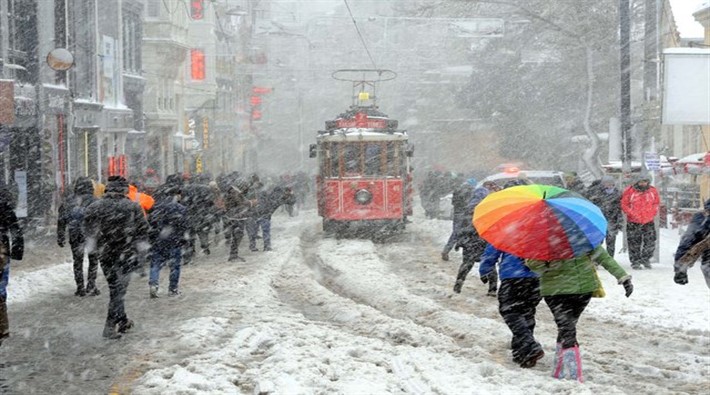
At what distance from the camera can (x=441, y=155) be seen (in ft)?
261

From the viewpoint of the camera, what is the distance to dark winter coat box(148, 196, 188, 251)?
14.5 m

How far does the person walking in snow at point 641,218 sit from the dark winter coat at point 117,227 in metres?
9.55

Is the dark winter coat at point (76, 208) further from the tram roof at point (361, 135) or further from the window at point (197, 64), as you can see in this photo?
the window at point (197, 64)

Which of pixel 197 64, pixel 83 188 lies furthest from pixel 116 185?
pixel 197 64

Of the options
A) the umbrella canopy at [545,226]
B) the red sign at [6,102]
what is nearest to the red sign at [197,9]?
the red sign at [6,102]

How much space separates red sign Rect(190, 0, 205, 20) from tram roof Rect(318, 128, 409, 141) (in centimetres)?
2851

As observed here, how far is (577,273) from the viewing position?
8391 millimetres

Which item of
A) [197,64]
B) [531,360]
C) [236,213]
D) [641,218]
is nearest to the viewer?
[531,360]

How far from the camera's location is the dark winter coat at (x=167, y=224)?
14.5 m

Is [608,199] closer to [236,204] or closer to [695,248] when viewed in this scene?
[236,204]

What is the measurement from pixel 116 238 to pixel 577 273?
16.0 ft

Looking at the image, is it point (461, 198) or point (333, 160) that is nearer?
point (461, 198)

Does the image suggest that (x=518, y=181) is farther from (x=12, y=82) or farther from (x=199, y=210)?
(x=12, y=82)

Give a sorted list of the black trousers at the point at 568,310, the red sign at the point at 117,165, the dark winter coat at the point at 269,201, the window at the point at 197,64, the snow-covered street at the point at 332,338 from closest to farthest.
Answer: the black trousers at the point at 568,310 < the snow-covered street at the point at 332,338 < the dark winter coat at the point at 269,201 < the red sign at the point at 117,165 < the window at the point at 197,64
